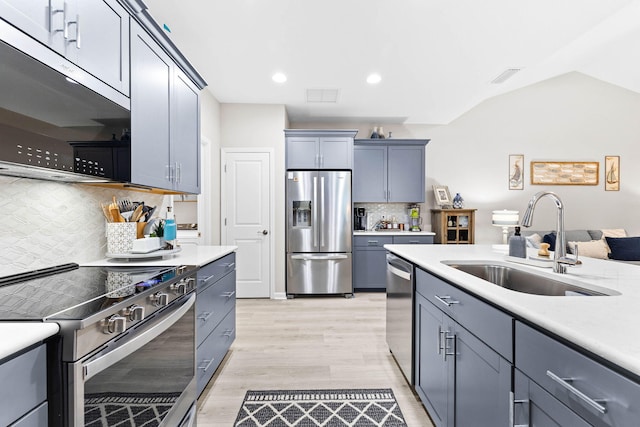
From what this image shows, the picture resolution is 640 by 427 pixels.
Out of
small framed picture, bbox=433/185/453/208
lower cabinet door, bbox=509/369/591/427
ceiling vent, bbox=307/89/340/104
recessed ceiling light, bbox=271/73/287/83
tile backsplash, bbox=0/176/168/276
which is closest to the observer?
lower cabinet door, bbox=509/369/591/427

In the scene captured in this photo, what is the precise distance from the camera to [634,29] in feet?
11.6

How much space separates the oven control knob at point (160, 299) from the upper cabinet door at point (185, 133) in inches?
42.1

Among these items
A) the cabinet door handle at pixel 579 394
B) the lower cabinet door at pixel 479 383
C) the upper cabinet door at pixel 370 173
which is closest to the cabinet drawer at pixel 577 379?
the cabinet door handle at pixel 579 394

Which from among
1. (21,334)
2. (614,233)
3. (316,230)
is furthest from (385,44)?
(614,233)

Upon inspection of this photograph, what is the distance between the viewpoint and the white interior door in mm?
4238

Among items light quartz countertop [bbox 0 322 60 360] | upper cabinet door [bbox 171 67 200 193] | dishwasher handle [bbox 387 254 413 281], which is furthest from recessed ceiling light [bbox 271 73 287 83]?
light quartz countertop [bbox 0 322 60 360]

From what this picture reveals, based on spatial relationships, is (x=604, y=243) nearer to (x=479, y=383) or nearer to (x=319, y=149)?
(x=319, y=149)

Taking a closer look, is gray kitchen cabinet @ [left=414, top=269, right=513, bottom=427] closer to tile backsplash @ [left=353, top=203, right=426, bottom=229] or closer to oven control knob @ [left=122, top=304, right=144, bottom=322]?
oven control knob @ [left=122, top=304, right=144, bottom=322]

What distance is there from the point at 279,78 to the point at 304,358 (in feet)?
9.60

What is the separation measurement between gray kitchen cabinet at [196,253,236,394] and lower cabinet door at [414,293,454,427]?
1.31 m

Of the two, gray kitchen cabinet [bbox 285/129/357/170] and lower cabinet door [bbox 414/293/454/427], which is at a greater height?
gray kitchen cabinet [bbox 285/129/357/170]

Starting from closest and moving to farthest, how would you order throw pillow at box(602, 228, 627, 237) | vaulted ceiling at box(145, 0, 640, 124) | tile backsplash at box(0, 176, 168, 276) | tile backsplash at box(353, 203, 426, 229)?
1. tile backsplash at box(0, 176, 168, 276)
2. vaulted ceiling at box(145, 0, 640, 124)
3. throw pillow at box(602, 228, 627, 237)
4. tile backsplash at box(353, 203, 426, 229)

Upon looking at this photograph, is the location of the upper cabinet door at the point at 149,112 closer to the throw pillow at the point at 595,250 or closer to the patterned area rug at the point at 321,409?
the patterned area rug at the point at 321,409

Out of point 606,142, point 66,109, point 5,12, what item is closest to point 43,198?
point 66,109
